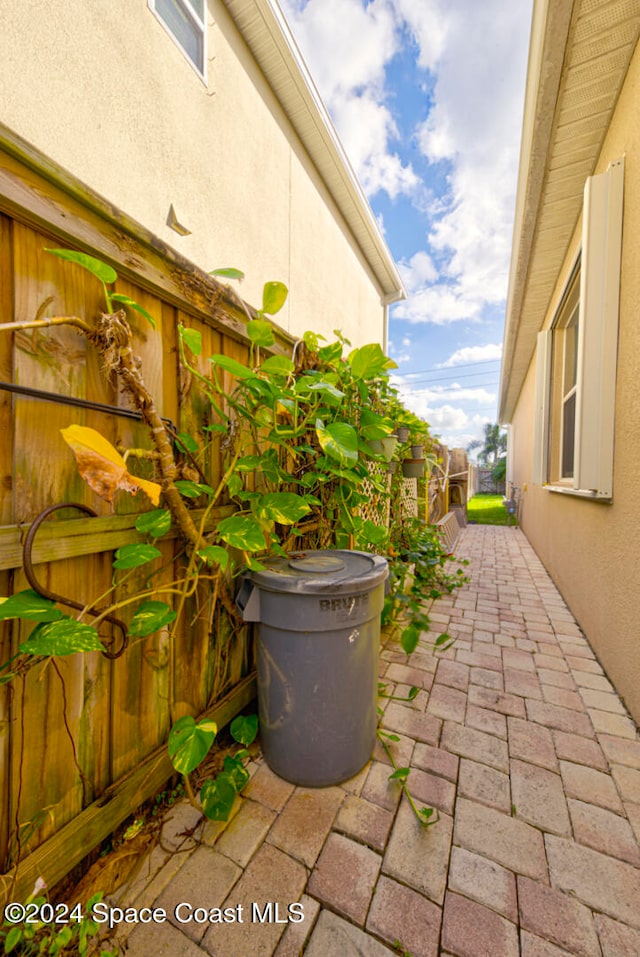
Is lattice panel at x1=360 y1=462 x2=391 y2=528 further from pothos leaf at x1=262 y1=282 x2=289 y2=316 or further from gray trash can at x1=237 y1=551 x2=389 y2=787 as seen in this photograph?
pothos leaf at x1=262 y1=282 x2=289 y2=316

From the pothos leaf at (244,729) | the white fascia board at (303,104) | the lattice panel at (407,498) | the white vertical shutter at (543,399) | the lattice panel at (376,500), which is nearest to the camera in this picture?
the pothos leaf at (244,729)

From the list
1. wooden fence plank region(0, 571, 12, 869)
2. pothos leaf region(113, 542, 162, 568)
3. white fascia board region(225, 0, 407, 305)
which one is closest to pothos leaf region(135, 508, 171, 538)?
pothos leaf region(113, 542, 162, 568)

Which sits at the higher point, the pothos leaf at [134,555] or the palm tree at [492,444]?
the palm tree at [492,444]

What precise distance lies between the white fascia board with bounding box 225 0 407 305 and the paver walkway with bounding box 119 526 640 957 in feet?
15.5

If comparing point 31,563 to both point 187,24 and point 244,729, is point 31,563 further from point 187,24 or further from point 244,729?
point 187,24

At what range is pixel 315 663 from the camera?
1151 mm

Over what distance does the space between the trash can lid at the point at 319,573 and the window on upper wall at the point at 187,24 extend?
10.8ft

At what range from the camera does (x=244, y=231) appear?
2900mm

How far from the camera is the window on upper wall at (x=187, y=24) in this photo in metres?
2.21

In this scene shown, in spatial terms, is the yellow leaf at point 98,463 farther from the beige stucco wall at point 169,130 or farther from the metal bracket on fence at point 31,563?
the beige stucco wall at point 169,130

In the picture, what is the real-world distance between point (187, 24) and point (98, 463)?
353 centimetres

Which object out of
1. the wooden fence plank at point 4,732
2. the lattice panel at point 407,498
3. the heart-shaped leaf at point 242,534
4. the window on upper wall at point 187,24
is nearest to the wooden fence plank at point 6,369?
the wooden fence plank at point 4,732

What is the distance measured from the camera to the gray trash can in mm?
1131

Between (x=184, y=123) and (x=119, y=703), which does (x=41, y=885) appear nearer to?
(x=119, y=703)
